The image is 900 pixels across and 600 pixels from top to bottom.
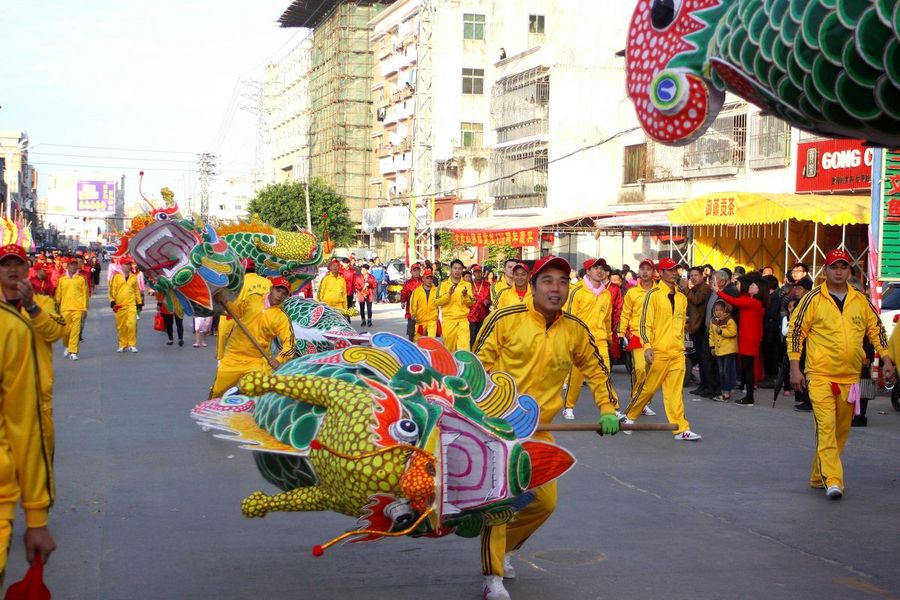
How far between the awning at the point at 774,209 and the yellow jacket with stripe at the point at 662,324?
32.7ft

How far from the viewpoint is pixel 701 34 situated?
5332mm

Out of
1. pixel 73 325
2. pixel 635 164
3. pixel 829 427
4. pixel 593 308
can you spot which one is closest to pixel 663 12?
pixel 829 427

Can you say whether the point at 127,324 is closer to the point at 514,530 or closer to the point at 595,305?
the point at 595,305

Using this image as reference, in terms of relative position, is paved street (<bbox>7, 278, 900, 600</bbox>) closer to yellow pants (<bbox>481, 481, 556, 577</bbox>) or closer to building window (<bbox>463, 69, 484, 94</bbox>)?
yellow pants (<bbox>481, 481, 556, 577</bbox>)

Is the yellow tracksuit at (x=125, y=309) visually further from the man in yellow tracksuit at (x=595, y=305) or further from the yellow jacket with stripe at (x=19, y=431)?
the yellow jacket with stripe at (x=19, y=431)

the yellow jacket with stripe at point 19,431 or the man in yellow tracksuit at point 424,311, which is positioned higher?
the yellow jacket with stripe at point 19,431

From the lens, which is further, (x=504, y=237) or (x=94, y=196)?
(x=94, y=196)

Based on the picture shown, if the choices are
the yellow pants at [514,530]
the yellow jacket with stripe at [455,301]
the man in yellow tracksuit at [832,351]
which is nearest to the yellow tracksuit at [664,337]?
the man in yellow tracksuit at [832,351]

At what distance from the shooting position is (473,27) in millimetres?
58531

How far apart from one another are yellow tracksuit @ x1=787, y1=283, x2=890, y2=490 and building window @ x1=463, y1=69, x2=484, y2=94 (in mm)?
51553

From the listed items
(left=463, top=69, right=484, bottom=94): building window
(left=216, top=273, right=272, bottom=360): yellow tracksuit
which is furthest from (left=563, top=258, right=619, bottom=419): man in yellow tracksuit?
(left=463, top=69, right=484, bottom=94): building window

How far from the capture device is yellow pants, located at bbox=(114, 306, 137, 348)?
20.7 m

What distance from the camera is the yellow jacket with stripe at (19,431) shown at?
3764 millimetres

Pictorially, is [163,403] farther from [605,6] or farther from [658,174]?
[605,6]
